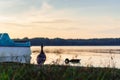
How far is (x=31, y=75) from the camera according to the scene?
289 inches

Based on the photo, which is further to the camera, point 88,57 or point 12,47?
point 88,57

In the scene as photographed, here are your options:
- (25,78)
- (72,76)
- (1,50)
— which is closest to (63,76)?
(72,76)

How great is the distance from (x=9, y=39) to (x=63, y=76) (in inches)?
917

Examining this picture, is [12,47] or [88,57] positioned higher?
[12,47]

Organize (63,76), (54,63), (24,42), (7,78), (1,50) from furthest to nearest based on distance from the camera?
(24,42) → (1,50) → (54,63) → (63,76) → (7,78)

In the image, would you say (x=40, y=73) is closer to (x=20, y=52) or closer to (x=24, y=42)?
(x=20, y=52)

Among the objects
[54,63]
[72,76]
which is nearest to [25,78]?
[72,76]

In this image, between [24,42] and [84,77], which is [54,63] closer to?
[84,77]

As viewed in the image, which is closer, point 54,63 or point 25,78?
point 25,78

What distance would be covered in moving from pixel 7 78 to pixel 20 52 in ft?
75.5

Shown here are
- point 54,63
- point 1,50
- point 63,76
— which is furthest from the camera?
point 1,50

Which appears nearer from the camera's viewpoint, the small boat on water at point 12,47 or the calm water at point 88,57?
the calm water at point 88,57

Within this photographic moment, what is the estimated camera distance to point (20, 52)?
2941cm

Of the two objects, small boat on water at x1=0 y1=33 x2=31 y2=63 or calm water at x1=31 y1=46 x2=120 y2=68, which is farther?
small boat on water at x1=0 y1=33 x2=31 y2=63
